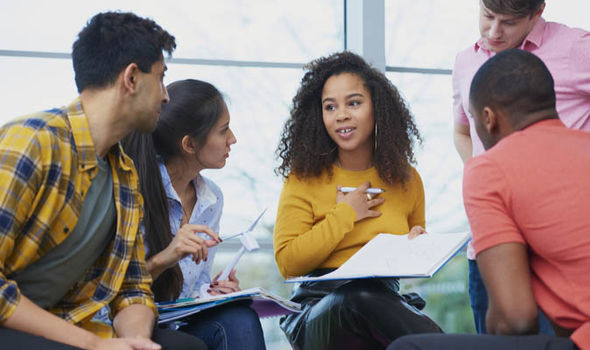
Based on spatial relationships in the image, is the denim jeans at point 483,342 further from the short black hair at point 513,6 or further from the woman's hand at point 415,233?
the short black hair at point 513,6

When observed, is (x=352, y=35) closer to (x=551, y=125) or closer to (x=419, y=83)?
(x=419, y=83)

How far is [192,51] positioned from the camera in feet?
10.6

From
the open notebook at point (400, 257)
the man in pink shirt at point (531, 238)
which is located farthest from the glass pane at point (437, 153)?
the man in pink shirt at point (531, 238)

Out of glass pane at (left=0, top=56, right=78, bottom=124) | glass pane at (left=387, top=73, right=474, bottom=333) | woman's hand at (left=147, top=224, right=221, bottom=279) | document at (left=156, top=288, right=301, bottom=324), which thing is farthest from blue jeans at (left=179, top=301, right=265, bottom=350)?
glass pane at (left=387, top=73, right=474, bottom=333)

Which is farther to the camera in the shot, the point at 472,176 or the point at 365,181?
the point at 365,181

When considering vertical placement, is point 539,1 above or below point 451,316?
above

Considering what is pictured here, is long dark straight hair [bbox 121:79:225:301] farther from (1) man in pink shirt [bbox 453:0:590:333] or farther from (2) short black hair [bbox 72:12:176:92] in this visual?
(1) man in pink shirt [bbox 453:0:590:333]

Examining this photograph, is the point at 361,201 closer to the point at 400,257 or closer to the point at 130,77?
the point at 400,257

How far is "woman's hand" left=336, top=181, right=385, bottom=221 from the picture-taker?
209 cm

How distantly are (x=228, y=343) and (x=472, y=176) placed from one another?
784mm

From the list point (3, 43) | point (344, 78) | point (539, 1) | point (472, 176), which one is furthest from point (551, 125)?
point (3, 43)

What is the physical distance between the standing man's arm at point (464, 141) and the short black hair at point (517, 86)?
1.12 meters

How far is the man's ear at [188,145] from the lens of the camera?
1.99 metres

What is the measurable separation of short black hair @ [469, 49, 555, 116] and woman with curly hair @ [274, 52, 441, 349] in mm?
738
